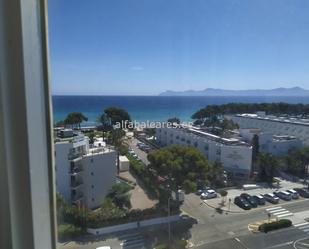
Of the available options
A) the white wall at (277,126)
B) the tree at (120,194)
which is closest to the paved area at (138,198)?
the tree at (120,194)

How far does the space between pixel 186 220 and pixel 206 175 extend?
236 mm

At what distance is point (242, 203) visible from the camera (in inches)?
34.6

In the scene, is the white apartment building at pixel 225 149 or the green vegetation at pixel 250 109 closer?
the green vegetation at pixel 250 109

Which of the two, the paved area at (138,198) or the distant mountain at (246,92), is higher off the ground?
the distant mountain at (246,92)

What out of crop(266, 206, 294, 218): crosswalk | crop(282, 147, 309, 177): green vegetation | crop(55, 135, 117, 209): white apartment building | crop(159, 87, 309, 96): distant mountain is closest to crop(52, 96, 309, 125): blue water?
crop(159, 87, 309, 96): distant mountain

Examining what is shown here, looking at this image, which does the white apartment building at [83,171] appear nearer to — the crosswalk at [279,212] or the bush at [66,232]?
the bush at [66,232]

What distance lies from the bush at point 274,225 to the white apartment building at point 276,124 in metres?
0.21

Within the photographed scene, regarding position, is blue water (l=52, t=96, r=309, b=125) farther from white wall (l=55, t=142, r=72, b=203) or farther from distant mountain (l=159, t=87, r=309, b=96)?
white wall (l=55, t=142, r=72, b=203)

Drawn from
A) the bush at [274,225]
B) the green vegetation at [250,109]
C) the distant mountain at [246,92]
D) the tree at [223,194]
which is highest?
the distant mountain at [246,92]

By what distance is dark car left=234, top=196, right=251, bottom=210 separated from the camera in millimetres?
832

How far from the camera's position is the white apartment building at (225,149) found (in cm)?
99

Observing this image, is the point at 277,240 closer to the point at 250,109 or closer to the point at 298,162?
the point at 298,162

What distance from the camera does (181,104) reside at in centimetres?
108

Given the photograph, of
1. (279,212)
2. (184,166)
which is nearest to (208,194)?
(184,166)
